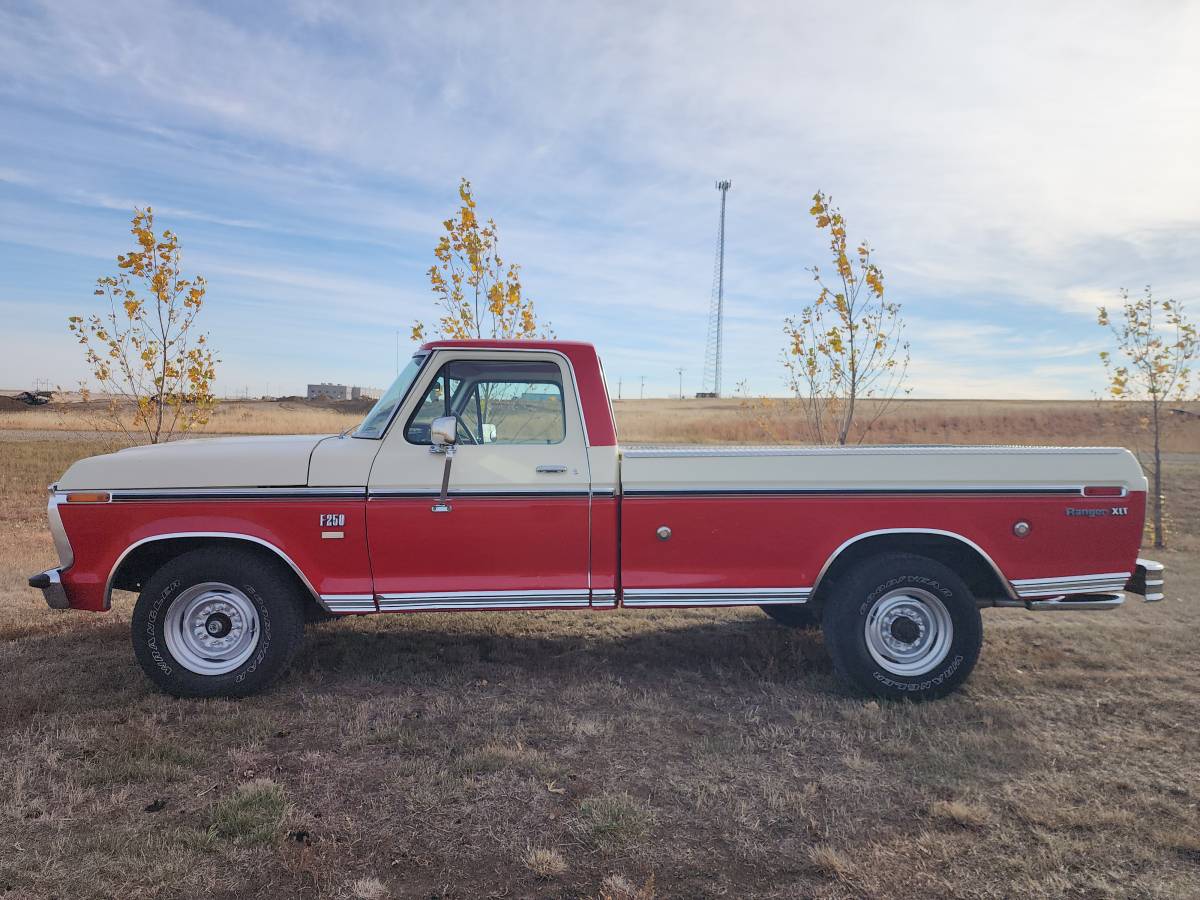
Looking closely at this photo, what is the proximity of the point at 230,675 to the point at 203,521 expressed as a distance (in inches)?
37.4

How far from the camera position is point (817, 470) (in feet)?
15.5

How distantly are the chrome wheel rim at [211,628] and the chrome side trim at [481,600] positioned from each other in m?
0.85

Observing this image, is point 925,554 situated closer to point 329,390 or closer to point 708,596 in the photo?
point 708,596

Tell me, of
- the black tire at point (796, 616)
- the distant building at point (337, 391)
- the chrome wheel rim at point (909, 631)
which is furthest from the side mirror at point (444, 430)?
the distant building at point (337, 391)

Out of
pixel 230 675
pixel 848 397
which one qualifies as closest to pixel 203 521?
pixel 230 675

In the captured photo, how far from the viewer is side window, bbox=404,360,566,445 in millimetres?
4824

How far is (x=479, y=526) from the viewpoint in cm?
466

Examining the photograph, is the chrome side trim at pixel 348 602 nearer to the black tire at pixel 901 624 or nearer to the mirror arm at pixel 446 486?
the mirror arm at pixel 446 486

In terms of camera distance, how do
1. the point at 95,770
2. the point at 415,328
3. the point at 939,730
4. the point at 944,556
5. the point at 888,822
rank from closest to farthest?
the point at 888,822
the point at 95,770
the point at 939,730
the point at 944,556
the point at 415,328

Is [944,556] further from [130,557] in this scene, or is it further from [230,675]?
[130,557]

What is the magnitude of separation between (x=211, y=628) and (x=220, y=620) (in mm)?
67

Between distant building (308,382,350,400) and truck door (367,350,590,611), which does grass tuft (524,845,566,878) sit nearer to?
truck door (367,350,590,611)

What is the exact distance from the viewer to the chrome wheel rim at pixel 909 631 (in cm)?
476

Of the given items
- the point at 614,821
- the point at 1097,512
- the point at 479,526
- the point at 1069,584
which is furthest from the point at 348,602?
the point at 1097,512
